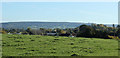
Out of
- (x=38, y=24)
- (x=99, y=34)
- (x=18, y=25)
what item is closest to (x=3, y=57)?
(x=99, y=34)

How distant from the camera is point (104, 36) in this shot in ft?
95.1

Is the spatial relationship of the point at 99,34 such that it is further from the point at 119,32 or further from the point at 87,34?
the point at 119,32

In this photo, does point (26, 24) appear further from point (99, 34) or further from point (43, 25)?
point (99, 34)

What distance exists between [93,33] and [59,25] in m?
58.7

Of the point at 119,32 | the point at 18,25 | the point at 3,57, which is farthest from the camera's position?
the point at 18,25

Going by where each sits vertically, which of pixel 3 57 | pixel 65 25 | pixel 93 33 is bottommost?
pixel 65 25

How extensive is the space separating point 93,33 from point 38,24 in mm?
56296

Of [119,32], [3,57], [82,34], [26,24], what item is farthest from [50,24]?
[3,57]

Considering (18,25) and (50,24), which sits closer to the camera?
(18,25)

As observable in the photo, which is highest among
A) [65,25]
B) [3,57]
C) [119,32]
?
[3,57]

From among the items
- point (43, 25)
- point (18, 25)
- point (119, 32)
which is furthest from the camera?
point (43, 25)

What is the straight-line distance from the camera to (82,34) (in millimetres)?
29000

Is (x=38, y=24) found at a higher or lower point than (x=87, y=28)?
lower

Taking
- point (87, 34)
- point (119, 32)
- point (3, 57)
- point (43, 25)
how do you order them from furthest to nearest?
point (43, 25), point (119, 32), point (87, 34), point (3, 57)
